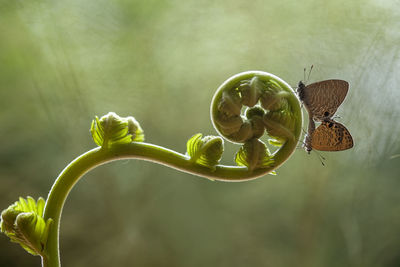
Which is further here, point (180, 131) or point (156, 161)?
point (180, 131)

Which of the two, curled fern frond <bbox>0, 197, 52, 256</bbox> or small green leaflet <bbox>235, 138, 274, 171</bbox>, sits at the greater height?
small green leaflet <bbox>235, 138, 274, 171</bbox>

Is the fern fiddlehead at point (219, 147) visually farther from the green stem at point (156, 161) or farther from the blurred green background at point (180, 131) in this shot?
Result: the blurred green background at point (180, 131)

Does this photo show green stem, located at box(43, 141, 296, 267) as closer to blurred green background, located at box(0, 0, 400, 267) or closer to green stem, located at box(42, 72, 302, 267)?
green stem, located at box(42, 72, 302, 267)

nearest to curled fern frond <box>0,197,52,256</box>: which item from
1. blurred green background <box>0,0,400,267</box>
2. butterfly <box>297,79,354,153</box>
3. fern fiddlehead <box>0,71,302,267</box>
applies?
fern fiddlehead <box>0,71,302,267</box>

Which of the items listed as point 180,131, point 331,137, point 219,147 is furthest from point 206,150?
point 180,131

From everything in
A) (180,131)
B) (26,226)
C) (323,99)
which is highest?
(323,99)

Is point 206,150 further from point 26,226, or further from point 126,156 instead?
point 26,226

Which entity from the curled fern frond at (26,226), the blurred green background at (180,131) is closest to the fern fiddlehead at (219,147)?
the curled fern frond at (26,226)
